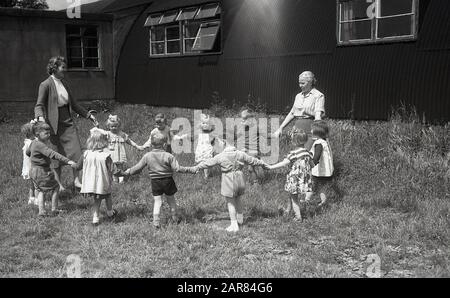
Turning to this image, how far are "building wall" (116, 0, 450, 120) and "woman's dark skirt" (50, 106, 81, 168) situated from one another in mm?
5867

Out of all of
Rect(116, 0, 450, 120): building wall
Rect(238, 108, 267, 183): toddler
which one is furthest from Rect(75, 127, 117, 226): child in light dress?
Rect(116, 0, 450, 120): building wall

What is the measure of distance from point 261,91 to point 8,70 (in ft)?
34.6

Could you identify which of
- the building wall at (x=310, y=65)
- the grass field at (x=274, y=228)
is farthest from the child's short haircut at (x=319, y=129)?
the building wall at (x=310, y=65)

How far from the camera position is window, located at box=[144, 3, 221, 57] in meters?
15.1

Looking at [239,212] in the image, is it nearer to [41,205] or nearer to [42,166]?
[41,205]

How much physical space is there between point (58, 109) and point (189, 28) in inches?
397

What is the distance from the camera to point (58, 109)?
7.37 meters

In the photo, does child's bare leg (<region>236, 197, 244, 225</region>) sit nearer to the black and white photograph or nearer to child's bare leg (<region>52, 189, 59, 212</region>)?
the black and white photograph

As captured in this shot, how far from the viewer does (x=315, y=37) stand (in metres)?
11.5

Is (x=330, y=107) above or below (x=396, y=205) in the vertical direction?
above

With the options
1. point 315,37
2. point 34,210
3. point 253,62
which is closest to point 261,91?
point 253,62

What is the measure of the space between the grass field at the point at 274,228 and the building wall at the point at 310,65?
46.4 inches

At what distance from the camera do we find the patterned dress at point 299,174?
19.8ft
